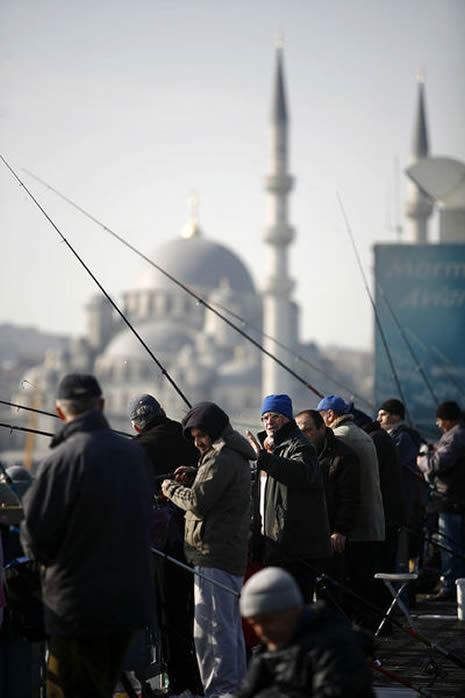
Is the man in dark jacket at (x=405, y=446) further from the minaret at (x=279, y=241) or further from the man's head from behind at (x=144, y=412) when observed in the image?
the minaret at (x=279, y=241)

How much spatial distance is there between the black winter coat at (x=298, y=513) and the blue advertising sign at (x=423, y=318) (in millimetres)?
11162

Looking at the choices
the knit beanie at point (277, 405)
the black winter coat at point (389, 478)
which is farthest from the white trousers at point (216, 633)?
the black winter coat at point (389, 478)

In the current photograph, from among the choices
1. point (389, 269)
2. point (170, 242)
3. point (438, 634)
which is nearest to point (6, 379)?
point (170, 242)

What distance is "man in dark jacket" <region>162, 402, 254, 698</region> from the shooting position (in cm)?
462

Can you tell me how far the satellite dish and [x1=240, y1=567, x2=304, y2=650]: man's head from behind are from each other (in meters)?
15.2

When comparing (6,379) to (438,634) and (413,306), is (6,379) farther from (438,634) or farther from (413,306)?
(438,634)

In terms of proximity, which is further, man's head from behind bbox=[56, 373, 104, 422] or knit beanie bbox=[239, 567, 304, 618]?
man's head from behind bbox=[56, 373, 104, 422]

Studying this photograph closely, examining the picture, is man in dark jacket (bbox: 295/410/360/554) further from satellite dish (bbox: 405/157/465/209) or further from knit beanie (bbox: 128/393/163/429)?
satellite dish (bbox: 405/157/465/209)

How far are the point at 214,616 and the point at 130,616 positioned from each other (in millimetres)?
1223

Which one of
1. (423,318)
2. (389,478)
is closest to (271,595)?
(389,478)

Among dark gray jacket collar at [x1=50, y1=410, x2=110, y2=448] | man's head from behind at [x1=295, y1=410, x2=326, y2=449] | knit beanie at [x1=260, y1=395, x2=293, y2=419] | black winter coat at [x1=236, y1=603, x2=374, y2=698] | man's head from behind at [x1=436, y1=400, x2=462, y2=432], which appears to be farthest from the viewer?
man's head from behind at [x1=436, y1=400, x2=462, y2=432]

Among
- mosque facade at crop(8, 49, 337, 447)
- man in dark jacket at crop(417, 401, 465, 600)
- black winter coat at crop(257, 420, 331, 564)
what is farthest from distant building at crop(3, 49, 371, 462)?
black winter coat at crop(257, 420, 331, 564)

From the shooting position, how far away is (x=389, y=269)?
1719 centimetres

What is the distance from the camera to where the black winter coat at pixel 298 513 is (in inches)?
199
